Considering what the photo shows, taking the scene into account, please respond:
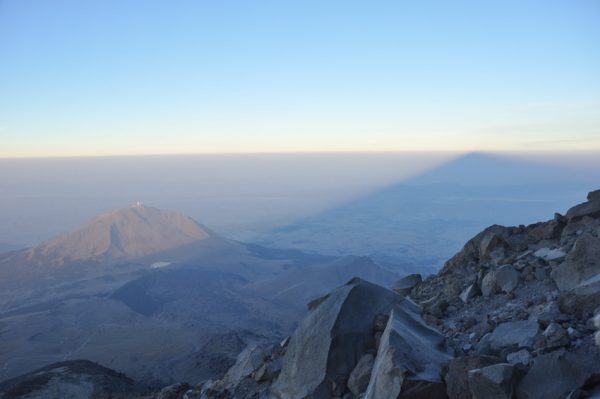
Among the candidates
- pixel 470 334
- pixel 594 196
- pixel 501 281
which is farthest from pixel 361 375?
pixel 594 196

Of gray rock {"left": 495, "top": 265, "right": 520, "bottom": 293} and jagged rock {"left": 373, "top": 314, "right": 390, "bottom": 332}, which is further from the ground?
gray rock {"left": 495, "top": 265, "right": 520, "bottom": 293}

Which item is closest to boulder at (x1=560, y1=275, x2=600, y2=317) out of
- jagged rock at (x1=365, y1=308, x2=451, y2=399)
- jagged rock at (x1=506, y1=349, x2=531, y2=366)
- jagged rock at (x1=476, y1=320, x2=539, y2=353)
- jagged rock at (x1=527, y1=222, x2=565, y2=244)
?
jagged rock at (x1=476, y1=320, x2=539, y2=353)

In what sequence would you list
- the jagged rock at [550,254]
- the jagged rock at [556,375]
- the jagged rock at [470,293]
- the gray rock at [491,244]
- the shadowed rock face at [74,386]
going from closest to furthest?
1. the jagged rock at [556,375]
2. the jagged rock at [550,254]
3. the jagged rock at [470,293]
4. the gray rock at [491,244]
5. the shadowed rock face at [74,386]

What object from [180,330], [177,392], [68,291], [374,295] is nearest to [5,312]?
[68,291]

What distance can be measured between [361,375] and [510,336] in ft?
6.75

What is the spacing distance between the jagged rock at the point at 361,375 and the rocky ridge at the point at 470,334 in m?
0.01

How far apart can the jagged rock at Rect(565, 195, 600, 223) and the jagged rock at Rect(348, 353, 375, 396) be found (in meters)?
5.51

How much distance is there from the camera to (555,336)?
5.55 meters

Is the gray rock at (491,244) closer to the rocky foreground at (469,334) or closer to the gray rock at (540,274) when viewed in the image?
the rocky foreground at (469,334)

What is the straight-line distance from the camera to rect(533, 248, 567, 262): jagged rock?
832 cm

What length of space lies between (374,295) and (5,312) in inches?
2760

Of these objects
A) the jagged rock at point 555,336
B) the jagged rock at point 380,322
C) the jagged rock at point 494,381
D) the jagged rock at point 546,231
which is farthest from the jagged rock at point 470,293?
the jagged rock at point 494,381

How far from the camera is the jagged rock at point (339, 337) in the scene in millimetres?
6906

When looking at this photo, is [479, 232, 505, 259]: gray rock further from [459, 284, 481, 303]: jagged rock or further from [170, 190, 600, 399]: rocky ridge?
[459, 284, 481, 303]: jagged rock
